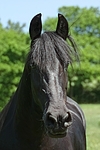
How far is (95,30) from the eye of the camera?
52.3 metres

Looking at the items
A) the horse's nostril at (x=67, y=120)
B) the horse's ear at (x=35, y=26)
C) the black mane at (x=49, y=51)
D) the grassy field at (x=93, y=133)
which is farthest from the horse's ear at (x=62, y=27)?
the grassy field at (x=93, y=133)

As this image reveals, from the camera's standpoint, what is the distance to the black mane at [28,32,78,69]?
4.09 m

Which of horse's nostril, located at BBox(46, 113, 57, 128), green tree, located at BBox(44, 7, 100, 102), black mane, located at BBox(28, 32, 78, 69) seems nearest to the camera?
horse's nostril, located at BBox(46, 113, 57, 128)

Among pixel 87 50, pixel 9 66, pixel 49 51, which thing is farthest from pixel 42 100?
pixel 87 50

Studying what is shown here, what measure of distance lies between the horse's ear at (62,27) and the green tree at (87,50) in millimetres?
40638

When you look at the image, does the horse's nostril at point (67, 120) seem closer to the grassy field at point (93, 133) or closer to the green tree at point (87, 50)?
the grassy field at point (93, 133)

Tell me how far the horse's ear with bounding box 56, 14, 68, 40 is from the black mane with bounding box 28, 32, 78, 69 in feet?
0.37

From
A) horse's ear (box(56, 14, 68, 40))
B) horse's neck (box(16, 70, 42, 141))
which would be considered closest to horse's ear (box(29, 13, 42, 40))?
horse's ear (box(56, 14, 68, 40))

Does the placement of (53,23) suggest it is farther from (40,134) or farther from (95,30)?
(40,134)

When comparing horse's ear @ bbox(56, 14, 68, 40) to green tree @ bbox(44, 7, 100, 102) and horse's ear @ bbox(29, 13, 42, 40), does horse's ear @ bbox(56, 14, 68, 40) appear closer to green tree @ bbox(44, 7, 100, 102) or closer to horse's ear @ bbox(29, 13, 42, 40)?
horse's ear @ bbox(29, 13, 42, 40)

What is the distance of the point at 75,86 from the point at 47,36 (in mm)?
43552

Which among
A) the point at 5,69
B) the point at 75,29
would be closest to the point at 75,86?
the point at 75,29

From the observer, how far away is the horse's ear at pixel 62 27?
445cm

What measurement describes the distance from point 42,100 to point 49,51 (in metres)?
0.51
